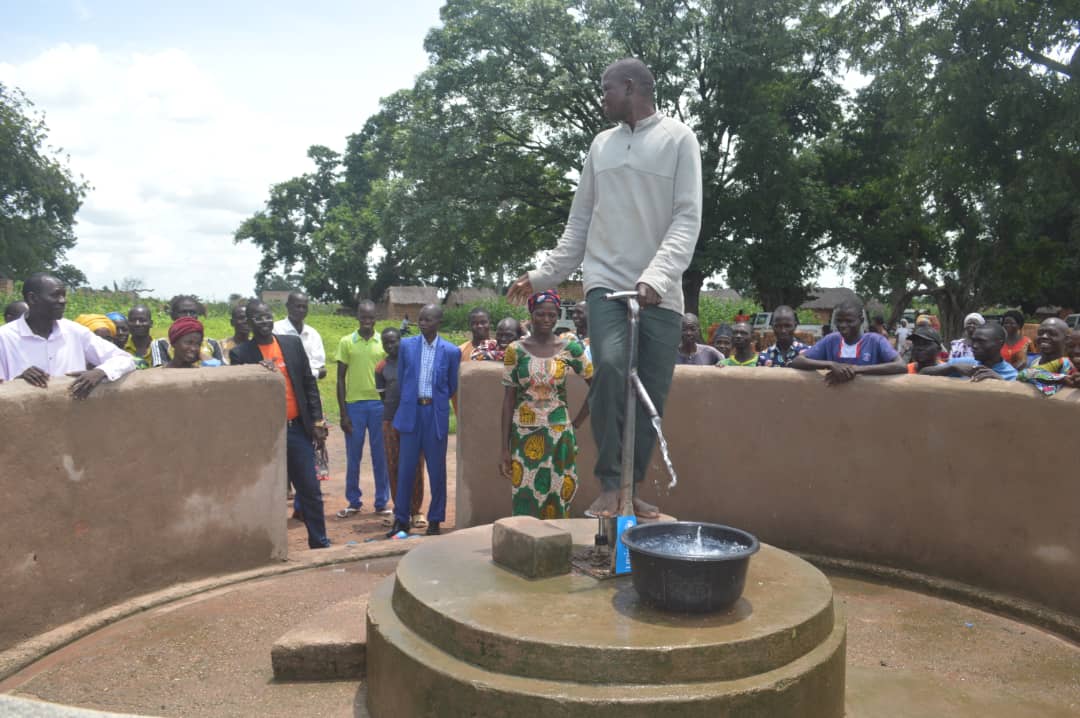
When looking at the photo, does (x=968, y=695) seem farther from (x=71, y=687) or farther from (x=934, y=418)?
(x=71, y=687)

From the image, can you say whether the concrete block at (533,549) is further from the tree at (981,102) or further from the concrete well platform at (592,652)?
the tree at (981,102)

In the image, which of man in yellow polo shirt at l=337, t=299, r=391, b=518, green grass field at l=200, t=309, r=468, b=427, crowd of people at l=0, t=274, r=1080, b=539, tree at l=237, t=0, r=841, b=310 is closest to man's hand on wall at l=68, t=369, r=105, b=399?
crowd of people at l=0, t=274, r=1080, b=539

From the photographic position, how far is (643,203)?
352cm

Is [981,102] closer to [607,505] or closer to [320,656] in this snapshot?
[607,505]

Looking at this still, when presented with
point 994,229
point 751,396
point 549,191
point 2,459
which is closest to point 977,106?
point 994,229

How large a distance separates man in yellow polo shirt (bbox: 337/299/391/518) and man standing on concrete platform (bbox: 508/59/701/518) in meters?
3.84

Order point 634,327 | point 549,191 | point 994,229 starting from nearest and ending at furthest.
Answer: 1. point 634,327
2. point 994,229
3. point 549,191

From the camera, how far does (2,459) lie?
3633mm

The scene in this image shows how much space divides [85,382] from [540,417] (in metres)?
2.18

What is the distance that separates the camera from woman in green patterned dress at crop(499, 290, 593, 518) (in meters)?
4.47

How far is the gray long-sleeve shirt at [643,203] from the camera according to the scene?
3471 millimetres

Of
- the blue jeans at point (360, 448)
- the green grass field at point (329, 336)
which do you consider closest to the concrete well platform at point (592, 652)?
the blue jeans at point (360, 448)

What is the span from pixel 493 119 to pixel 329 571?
1863cm

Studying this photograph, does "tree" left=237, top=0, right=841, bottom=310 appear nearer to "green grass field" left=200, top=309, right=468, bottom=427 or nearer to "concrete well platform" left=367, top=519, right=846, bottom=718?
"green grass field" left=200, top=309, right=468, bottom=427
